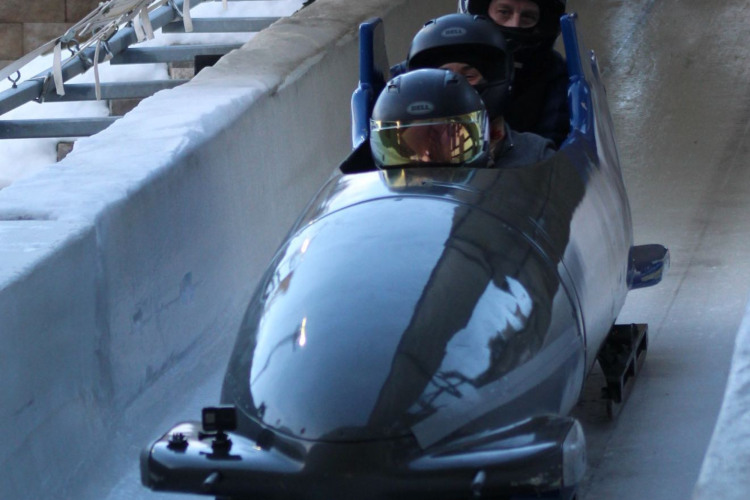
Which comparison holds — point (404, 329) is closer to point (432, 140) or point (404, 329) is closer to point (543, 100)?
point (432, 140)

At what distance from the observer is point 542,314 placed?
7.29 ft

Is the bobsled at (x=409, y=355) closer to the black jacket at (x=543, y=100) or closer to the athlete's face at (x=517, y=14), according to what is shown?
the black jacket at (x=543, y=100)

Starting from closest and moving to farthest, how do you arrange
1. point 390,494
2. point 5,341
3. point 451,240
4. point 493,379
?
point 390,494 → point 493,379 → point 451,240 → point 5,341

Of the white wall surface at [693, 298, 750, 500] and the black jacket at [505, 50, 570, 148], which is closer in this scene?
the white wall surface at [693, 298, 750, 500]

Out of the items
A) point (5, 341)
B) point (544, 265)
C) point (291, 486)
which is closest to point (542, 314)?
point (544, 265)

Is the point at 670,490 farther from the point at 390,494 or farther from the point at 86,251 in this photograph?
the point at 86,251

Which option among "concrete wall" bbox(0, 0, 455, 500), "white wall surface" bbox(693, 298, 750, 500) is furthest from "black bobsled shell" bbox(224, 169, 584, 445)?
"concrete wall" bbox(0, 0, 455, 500)

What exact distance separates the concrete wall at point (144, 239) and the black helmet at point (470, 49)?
0.73 m

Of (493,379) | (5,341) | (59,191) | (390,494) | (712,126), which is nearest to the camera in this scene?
(390,494)

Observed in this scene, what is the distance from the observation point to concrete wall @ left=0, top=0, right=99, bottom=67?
→ 9141 mm

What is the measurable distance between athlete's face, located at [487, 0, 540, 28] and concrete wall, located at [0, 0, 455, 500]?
0.85 m

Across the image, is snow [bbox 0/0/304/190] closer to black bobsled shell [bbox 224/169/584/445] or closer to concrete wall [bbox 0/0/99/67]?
concrete wall [bbox 0/0/99/67]

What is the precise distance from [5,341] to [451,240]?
3.02 ft

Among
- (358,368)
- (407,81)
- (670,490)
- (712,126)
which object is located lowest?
(712,126)
